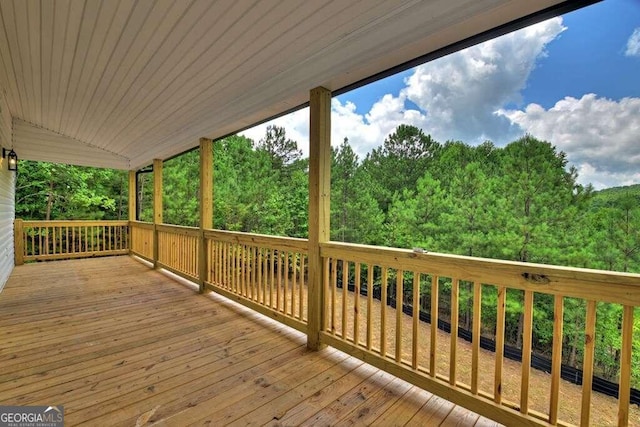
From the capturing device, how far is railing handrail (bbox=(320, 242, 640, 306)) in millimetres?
1208

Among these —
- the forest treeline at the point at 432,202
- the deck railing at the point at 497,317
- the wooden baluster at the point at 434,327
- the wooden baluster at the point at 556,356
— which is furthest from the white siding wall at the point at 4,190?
the wooden baluster at the point at 556,356

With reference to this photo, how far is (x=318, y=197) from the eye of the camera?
7.93ft

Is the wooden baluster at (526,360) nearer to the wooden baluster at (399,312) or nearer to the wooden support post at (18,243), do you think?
the wooden baluster at (399,312)

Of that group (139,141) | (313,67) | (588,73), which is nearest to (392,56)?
(313,67)

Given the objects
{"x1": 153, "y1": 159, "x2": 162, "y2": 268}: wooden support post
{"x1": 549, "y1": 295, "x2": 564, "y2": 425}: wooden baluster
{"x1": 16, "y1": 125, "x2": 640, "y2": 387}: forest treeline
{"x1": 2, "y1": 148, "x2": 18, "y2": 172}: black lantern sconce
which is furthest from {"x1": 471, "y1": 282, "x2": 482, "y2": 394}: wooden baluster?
{"x1": 2, "y1": 148, "x2": 18, "y2": 172}: black lantern sconce

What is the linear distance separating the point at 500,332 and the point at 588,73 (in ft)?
25.1

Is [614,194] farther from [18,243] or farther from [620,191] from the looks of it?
[18,243]

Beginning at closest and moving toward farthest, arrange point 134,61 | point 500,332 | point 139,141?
point 500,332 → point 134,61 → point 139,141

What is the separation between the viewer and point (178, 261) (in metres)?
4.81

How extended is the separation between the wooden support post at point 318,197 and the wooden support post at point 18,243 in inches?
262

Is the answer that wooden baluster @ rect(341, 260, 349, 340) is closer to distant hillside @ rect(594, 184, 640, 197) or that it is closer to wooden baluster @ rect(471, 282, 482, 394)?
wooden baluster @ rect(471, 282, 482, 394)

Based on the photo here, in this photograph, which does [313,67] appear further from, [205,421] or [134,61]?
[205,421]

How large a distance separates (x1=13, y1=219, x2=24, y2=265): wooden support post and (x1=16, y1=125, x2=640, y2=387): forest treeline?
17.1 ft

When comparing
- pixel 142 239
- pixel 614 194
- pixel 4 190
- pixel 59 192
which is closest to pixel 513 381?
pixel 614 194
